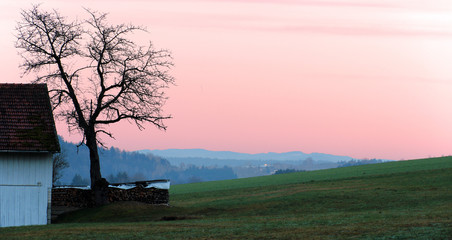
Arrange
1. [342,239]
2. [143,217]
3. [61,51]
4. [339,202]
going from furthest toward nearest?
[61,51] < [339,202] < [143,217] < [342,239]

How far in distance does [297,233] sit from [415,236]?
3.91 meters

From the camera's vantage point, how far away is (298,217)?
29453 mm

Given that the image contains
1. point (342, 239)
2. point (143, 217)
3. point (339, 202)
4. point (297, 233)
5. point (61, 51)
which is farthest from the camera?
point (61, 51)

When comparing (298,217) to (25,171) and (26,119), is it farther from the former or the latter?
(26,119)

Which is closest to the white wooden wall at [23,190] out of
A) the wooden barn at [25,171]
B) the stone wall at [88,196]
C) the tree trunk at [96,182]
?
the wooden barn at [25,171]

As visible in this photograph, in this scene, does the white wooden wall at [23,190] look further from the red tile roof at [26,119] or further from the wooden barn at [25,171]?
the red tile roof at [26,119]

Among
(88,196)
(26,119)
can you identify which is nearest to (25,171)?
(26,119)

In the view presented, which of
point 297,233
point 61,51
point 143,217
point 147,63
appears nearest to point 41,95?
point 61,51

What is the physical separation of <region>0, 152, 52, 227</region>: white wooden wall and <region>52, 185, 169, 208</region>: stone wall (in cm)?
866

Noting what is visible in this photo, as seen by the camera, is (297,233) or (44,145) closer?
(297,233)

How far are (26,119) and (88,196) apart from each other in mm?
9378

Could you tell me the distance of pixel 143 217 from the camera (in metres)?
35.4

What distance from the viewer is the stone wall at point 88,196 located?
45312mm

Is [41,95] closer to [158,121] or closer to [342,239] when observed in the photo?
[158,121]
